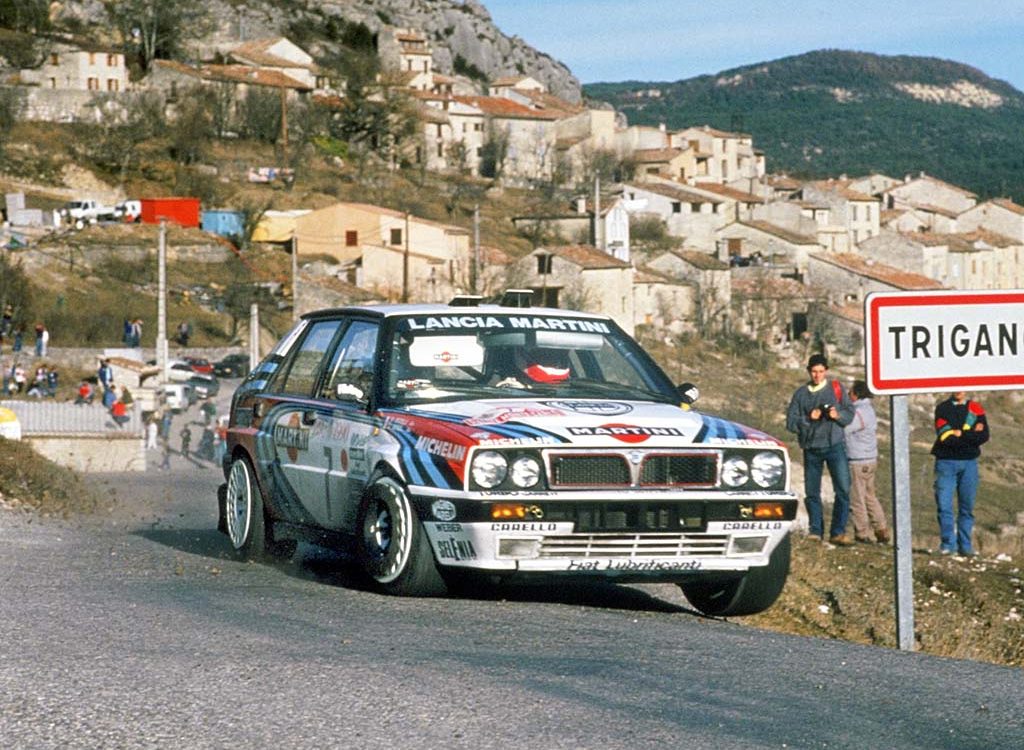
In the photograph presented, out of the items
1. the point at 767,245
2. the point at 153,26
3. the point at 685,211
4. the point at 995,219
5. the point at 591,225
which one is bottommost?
the point at 767,245

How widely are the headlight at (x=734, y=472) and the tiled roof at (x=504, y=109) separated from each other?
135804 mm

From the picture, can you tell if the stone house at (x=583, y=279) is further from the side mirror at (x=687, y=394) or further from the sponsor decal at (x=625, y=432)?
the sponsor decal at (x=625, y=432)

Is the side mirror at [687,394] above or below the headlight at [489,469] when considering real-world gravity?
above

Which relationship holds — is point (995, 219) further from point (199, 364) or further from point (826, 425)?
point (826, 425)

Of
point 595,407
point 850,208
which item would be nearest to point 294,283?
point 595,407

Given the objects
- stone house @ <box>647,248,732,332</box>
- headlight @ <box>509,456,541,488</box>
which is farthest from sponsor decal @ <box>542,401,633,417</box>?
stone house @ <box>647,248,732,332</box>

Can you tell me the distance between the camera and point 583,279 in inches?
3681

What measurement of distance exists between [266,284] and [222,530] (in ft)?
230

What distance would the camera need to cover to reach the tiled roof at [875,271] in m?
113

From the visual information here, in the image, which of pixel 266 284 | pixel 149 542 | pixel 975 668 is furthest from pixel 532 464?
pixel 266 284

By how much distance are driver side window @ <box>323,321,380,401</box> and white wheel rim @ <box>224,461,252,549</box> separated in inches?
44.8

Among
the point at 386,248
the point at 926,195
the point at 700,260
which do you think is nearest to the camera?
the point at 386,248

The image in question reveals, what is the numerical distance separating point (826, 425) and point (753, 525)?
7.30 m

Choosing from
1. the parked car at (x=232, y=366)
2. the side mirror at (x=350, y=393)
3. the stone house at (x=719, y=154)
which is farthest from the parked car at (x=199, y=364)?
the stone house at (x=719, y=154)
